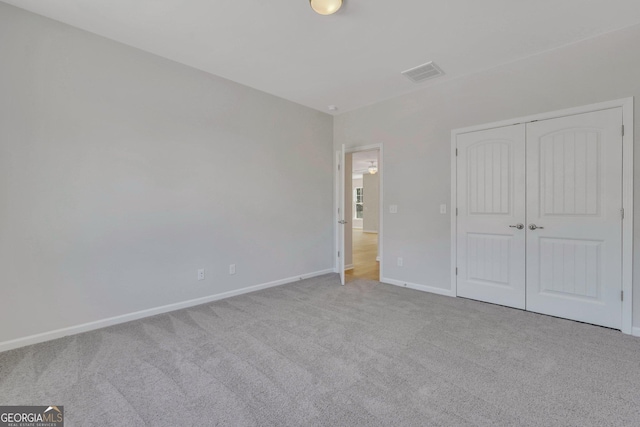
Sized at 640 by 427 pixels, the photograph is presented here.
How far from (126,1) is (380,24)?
2.07 metres

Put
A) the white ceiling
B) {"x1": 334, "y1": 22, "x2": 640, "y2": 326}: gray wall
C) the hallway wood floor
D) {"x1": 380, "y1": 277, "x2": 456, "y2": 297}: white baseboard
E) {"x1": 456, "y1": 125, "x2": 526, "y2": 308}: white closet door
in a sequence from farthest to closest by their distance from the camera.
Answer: the hallway wood floor, {"x1": 380, "y1": 277, "x2": 456, "y2": 297}: white baseboard, {"x1": 456, "y1": 125, "x2": 526, "y2": 308}: white closet door, {"x1": 334, "y1": 22, "x2": 640, "y2": 326}: gray wall, the white ceiling

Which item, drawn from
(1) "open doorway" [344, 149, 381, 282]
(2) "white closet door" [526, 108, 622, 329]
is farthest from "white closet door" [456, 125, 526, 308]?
(1) "open doorway" [344, 149, 381, 282]

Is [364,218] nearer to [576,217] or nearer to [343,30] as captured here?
[576,217]

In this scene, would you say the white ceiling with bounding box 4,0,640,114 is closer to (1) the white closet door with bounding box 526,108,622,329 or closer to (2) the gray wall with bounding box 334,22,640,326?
(2) the gray wall with bounding box 334,22,640,326

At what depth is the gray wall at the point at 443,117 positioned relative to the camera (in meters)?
2.62

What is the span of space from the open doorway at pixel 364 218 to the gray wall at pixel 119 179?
164 centimetres

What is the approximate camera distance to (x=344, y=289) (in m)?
3.97

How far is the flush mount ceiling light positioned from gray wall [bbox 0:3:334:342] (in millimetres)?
1780

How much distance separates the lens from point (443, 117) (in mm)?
3658

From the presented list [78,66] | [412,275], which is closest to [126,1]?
[78,66]

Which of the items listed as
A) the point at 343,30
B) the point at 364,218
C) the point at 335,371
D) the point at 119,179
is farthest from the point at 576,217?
the point at 364,218

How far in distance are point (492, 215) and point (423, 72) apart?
187 cm

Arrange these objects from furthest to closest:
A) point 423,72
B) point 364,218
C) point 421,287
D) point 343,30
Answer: point 364,218, point 421,287, point 423,72, point 343,30

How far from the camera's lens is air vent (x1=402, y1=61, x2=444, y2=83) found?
321 centimetres
